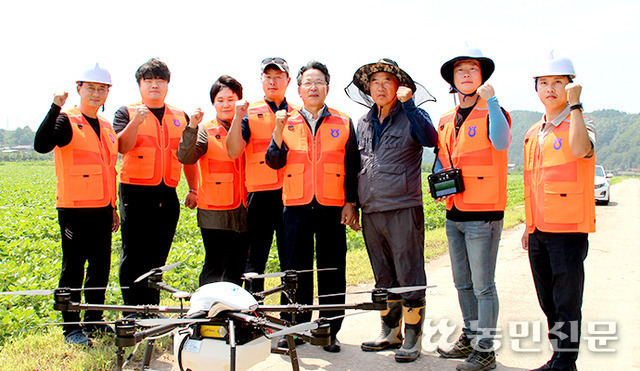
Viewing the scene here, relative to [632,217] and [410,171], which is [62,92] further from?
[632,217]

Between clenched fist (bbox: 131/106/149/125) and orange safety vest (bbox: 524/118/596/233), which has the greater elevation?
clenched fist (bbox: 131/106/149/125)

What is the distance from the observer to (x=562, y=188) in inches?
131

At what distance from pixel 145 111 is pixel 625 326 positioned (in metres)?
5.10

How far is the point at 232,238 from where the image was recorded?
4668mm

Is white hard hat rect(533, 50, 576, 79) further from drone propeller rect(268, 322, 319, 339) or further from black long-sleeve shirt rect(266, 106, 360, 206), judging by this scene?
drone propeller rect(268, 322, 319, 339)

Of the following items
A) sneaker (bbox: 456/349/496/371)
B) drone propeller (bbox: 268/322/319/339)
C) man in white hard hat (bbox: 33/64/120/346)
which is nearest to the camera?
drone propeller (bbox: 268/322/319/339)

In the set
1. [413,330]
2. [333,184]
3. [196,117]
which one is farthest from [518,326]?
[196,117]

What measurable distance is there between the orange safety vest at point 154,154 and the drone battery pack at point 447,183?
8.11 feet

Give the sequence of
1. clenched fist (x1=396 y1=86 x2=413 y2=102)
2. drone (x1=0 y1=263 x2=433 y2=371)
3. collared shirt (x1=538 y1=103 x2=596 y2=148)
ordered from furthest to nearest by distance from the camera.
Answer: clenched fist (x1=396 y1=86 x2=413 y2=102), collared shirt (x1=538 y1=103 x2=596 y2=148), drone (x1=0 y1=263 x2=433 y2=371)

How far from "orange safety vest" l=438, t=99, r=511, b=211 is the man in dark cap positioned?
32 cm

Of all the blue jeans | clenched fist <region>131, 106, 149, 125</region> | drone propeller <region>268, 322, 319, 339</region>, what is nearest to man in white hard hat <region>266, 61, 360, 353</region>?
the blue jeans

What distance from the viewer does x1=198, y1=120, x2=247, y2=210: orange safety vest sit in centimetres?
455

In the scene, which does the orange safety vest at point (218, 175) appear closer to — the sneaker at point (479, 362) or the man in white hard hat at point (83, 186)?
the man in white hard hat at point (83, 186)

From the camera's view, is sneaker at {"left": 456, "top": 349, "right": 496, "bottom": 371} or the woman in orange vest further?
the woman in orange vest
